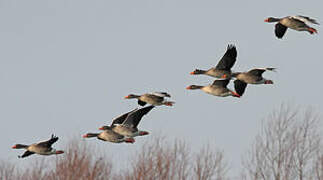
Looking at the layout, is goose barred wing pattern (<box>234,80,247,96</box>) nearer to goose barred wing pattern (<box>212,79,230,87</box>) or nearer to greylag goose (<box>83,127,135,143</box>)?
goose barred wing pattern (<box>212,79,230,87</box>)

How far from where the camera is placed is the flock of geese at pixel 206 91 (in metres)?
17.5

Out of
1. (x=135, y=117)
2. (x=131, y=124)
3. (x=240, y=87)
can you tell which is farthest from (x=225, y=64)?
(x=131, y=124)

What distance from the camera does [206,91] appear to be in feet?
60.3

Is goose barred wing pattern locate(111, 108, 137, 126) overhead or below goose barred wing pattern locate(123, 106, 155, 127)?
below

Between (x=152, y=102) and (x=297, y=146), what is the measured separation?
19669mm

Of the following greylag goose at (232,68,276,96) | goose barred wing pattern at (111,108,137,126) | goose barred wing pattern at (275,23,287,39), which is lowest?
goose barred wing pattern at (111,108,137,126)

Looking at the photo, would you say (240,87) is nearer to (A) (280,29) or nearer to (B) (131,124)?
(A) (280,29)

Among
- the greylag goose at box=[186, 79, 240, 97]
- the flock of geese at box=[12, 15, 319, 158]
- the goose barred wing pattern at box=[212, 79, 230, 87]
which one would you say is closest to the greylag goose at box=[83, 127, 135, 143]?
the flock of geese at box=[12, 15, 319, 158]

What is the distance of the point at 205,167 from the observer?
37.5 m

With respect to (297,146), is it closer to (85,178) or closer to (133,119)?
(85,178)

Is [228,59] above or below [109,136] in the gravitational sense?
above

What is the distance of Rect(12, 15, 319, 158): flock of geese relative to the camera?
17469 millimetres

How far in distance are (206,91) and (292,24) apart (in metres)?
2.79

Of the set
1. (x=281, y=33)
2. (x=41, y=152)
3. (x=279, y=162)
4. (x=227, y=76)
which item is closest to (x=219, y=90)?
(x=227, y=76)
